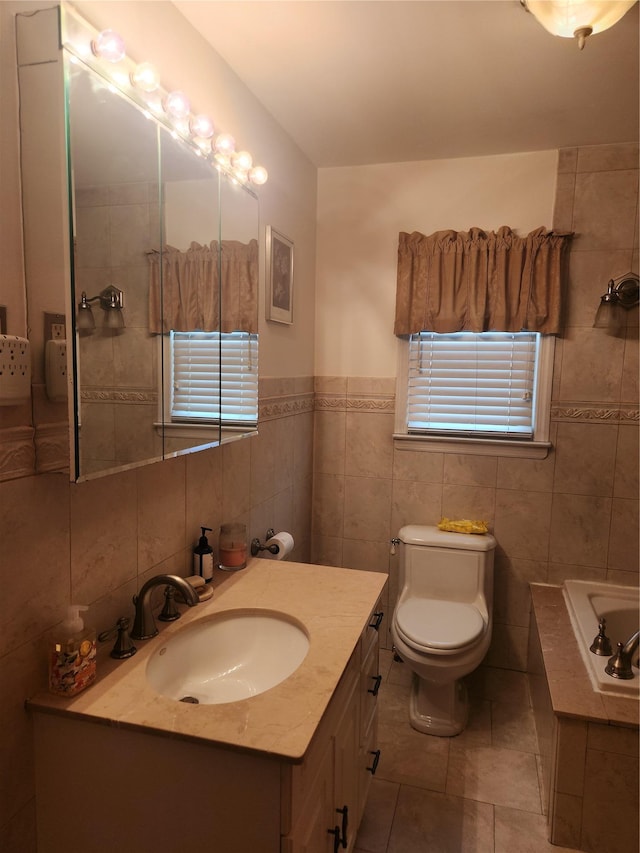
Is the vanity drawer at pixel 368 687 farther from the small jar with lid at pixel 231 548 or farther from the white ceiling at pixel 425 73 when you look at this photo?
the white ceiling at pixel 425 73

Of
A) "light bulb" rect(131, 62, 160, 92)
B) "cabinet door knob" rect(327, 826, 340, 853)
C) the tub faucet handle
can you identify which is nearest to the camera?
"light bulb" rect(131, 62, 160, 92)

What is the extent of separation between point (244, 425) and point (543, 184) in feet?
6.02

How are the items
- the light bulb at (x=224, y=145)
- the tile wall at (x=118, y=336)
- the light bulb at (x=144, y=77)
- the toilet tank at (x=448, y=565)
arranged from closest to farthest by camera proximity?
1. the tile wall at (x=118, y=336)
2. the light bulb at (x=144, y=77)
3. the light bulb at (x=224, y=145)
4. the toilet tank at (x=448, y=565)

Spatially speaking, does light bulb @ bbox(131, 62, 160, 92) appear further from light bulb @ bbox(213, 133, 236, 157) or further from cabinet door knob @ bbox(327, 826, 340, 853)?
cabinet door knob @ bbox(327, 826, 340, 853)

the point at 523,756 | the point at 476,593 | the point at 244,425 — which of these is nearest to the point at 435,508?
the point at 476,593

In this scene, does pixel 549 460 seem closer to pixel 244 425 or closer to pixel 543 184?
pixel 543 184

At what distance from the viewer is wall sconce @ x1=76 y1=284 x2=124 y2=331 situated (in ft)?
3.76

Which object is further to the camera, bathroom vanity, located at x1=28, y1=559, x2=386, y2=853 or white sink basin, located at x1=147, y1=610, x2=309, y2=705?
white sink basin, located at x1=147, y1=610, x2=309, y2=705

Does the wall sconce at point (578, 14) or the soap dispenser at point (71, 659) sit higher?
the wall sconce at point (578, 14)

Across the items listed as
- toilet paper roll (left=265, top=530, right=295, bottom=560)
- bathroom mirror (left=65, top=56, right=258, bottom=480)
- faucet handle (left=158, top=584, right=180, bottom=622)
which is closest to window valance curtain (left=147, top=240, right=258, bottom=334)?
bathroom mirror (left=65, top=56, right=258, bottom=480)

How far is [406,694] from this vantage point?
104 inches

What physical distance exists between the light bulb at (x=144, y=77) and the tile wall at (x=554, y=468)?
1.80 meters

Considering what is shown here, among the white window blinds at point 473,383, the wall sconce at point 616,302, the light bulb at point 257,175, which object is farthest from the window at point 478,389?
the light bulb at point 257,175

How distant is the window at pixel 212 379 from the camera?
1577 millimetres
